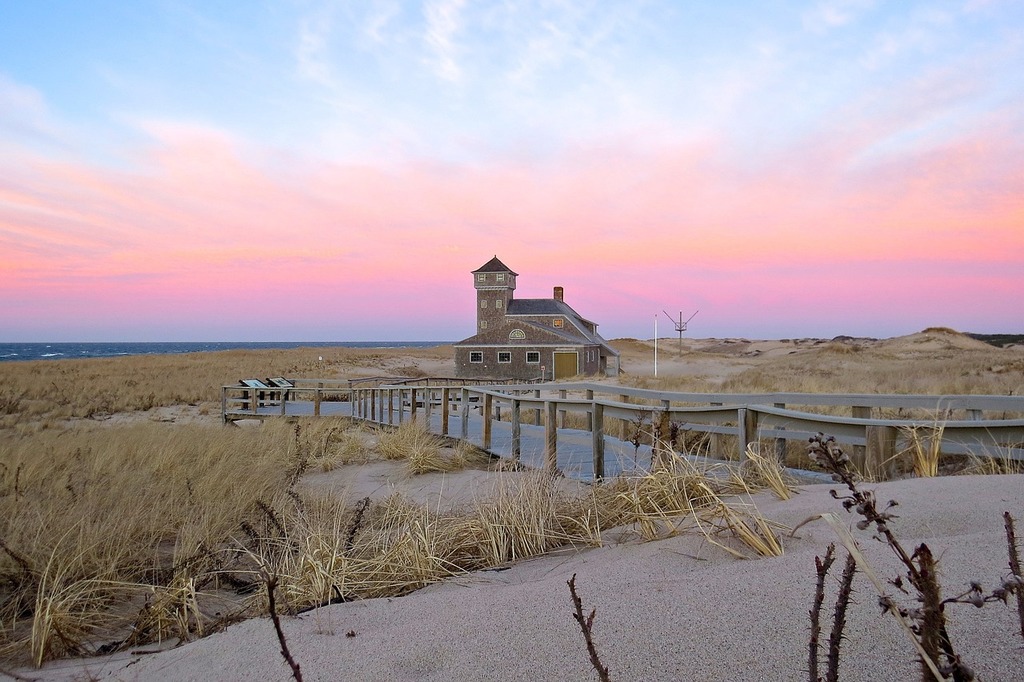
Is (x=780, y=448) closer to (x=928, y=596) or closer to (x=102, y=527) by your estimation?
(x=928, y=596)

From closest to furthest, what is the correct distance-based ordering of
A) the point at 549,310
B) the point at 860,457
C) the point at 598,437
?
A: the point at 860,457, the point at 598,437, the point at 549,310

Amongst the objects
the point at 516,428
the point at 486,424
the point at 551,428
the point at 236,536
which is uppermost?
the point at 551,428

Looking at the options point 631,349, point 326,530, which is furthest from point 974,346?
point 326,530

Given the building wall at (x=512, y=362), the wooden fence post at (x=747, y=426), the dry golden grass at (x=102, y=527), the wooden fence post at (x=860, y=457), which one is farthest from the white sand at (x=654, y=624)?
the building wall at (x=512, y=362)

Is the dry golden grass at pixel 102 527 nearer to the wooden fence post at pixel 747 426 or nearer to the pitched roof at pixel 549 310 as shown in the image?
the wooden fence post at pixel 747 426

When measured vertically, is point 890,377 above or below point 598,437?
below

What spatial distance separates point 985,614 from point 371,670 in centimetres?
235

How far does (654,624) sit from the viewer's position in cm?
299

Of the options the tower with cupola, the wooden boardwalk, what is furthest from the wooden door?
the wooden boardwalk

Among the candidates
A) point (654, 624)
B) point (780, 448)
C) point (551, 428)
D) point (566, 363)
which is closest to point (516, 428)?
point (551, 428)

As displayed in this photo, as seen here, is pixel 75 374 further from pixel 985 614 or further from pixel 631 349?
pixel 631 349

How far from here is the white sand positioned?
2.58 metres

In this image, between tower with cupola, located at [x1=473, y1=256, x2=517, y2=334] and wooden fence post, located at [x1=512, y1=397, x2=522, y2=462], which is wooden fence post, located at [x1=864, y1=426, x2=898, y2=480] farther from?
tower with cupola, located at [x1=473, y1=256, x2=517, y2=334]

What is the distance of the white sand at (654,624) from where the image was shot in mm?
2584
